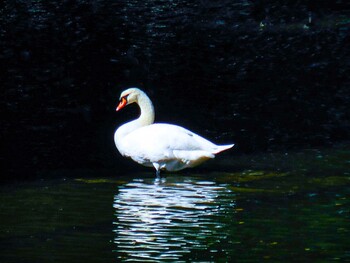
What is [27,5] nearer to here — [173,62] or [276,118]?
[173,62]

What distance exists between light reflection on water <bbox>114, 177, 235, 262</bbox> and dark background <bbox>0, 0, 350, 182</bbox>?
5.73 feet

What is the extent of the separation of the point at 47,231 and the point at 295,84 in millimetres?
9386

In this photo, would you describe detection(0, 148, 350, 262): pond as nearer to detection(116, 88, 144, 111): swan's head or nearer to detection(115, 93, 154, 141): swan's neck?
detection(115, 93, 154, 141): swan's neck

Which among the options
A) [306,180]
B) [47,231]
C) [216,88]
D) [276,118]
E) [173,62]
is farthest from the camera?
[173,62]

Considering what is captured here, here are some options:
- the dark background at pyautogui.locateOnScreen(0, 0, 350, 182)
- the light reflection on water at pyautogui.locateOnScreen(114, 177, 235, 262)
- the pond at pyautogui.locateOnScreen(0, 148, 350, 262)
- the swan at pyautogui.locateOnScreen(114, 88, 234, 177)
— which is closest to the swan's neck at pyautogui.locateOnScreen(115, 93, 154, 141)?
the dark background at pyautogui.locateOnScreen(0, 0, 350, 182)

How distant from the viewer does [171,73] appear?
64.6 feet

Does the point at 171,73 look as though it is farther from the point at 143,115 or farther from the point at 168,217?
the point at 168,217

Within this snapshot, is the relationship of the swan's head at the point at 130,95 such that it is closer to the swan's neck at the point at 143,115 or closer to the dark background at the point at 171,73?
the swan's neck at the point at 143,115

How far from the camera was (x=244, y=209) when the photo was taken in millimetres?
10984

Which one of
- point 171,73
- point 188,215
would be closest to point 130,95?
point 171,73

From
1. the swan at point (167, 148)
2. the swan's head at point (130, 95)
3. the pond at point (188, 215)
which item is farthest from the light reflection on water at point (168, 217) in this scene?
the swan's head at point (130, 95)

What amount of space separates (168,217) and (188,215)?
21 centimetres

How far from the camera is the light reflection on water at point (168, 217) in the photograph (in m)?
9.28

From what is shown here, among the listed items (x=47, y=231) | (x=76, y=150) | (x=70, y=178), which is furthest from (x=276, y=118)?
(x=47, y=231)
